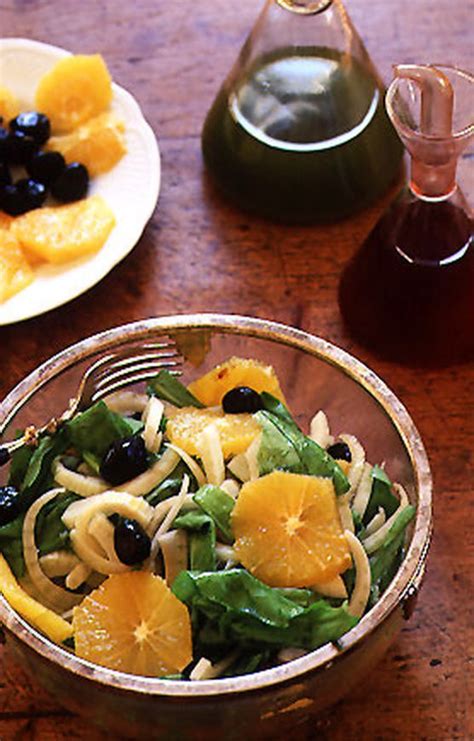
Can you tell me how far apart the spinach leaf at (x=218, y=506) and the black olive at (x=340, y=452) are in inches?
4.6

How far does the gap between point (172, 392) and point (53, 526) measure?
0.50ft

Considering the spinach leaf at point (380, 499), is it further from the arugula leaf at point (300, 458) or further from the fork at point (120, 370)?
the fork at point (120, 370)

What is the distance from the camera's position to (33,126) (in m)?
1.30

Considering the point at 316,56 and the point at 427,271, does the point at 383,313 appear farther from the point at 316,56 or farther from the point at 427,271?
the point at 316,56

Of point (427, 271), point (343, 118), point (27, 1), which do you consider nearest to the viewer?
point (427, 271)

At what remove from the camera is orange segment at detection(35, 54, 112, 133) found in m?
1.32

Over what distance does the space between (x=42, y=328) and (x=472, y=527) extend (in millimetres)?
427

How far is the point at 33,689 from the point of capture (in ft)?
3.02

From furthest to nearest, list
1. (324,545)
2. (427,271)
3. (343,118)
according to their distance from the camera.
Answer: (343,118), (427,271), (324,545)

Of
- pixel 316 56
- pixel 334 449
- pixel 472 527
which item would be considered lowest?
pixel 472 527

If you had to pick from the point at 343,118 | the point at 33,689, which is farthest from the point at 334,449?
the point at 343,118

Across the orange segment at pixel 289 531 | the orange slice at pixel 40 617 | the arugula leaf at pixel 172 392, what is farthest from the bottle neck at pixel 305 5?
the orange slice at pixel 40 617

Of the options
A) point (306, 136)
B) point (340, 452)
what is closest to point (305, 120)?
point (306, 136)

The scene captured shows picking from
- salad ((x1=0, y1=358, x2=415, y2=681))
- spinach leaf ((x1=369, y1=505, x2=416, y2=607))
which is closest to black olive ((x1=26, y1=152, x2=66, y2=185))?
salad ((x1=0, y1=358, x2=415, y2=681))
